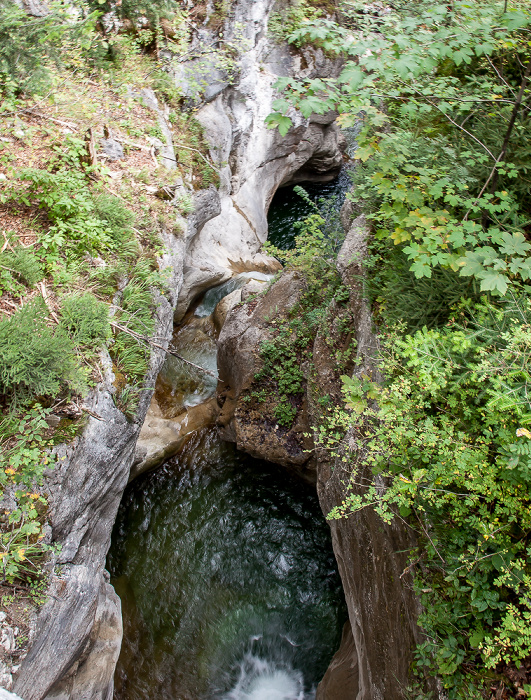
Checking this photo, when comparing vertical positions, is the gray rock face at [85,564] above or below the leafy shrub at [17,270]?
below

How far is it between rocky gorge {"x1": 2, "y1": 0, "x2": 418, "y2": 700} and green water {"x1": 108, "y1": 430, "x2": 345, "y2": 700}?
0.56 m

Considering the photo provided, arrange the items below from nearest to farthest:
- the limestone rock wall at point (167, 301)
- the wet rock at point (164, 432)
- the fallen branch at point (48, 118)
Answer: the limestone rock wall at point (167, 301)
the fallen branch at point (48, 118)
the wet rock at point (164, 432)

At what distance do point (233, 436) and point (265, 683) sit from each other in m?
3.91

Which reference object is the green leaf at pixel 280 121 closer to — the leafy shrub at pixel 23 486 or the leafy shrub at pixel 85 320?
the leafy shrub at pixel 85 320

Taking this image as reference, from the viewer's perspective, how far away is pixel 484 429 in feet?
9.18

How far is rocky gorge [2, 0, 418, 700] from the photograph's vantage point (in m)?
3.90

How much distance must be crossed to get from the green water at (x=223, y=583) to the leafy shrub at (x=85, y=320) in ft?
13.2

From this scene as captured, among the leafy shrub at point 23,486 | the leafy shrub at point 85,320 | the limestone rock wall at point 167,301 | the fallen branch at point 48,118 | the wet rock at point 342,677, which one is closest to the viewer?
the leafy shrub at point 23,486

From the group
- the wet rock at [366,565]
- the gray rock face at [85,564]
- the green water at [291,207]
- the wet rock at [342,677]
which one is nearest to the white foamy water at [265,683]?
the wet rock at [342,677]

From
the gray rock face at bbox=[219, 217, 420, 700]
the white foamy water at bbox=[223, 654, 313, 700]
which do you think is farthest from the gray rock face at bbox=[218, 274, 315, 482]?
the white foamy water at bbox=[223, 654, 313, 700]

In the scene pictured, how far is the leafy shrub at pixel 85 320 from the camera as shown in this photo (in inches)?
183

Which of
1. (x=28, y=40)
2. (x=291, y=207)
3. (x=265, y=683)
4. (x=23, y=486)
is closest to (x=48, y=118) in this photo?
(x=28, y=40)

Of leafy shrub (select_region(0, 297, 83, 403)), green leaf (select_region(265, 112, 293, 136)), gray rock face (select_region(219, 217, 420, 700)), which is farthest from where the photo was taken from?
leafy shrub (select_region(0, 297, 83, 403))

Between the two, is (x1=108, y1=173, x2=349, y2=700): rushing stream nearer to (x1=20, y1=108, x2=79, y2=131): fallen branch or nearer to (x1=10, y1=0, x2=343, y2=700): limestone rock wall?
(x1=10, y1=0, x2=343, y2=700): limestone rock wall
